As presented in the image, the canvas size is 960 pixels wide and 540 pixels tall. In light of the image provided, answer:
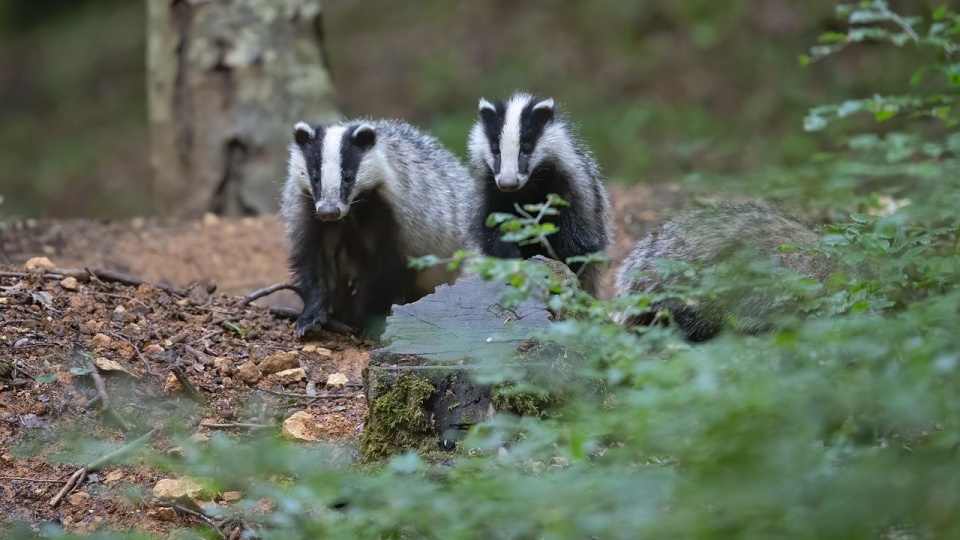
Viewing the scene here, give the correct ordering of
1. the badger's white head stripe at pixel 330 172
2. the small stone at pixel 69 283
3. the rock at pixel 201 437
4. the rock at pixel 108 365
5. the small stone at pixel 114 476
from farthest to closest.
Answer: the badger's white head stripe at pixel 330 172
the small stone at pixel 69 283
the rock at pixel 108 365
the rock at pixel 201 437
the small stone at pixel 114 476

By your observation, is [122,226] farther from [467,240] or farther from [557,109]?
[557,109]

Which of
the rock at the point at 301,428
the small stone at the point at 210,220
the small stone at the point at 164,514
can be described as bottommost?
the small stone at the point at 164,514

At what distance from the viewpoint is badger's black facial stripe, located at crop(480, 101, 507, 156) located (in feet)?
19.0

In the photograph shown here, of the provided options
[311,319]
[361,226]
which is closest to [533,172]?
[361,226]

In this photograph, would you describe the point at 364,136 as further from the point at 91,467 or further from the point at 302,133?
the point at 91,467

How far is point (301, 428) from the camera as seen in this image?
14.6 ft

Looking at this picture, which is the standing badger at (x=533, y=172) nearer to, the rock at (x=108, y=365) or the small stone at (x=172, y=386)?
the small stone at (x=172, y=386)

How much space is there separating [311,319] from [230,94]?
3.75 meters

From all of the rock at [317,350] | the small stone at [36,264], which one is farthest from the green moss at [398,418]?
the small stone at [36,264]

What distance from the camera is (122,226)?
8242 mm

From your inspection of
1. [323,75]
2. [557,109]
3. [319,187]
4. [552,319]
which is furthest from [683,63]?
[552,319]

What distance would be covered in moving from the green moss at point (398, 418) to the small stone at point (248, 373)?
1296 millimetres

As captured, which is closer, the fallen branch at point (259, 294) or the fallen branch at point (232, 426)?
the fallen branch at point (232, 426)

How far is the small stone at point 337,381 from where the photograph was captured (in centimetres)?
507
